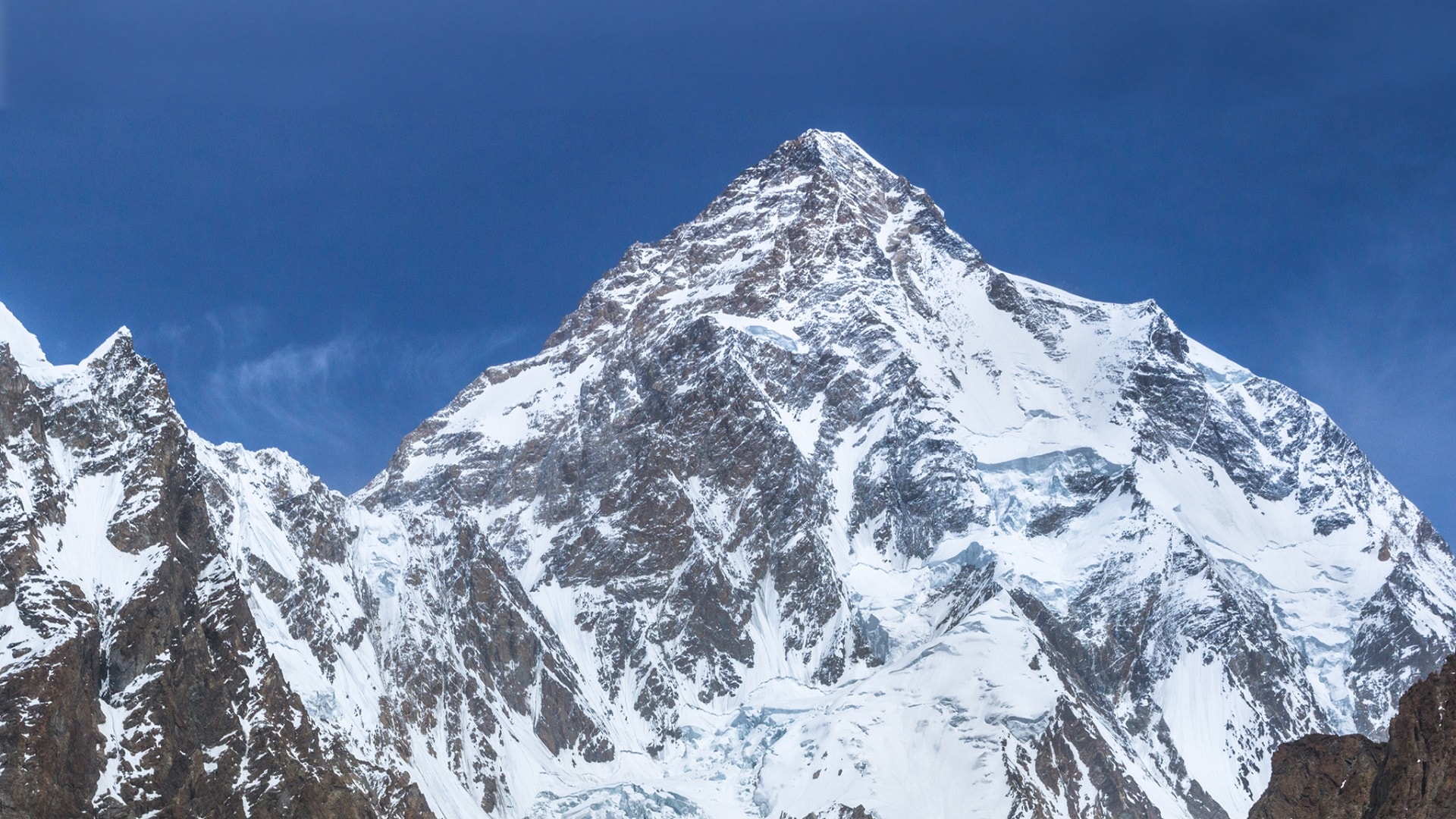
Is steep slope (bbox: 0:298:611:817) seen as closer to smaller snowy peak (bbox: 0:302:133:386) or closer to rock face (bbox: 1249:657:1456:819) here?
smaller snowy peak (bbox: 0:302:133:386)

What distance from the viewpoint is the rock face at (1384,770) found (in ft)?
228

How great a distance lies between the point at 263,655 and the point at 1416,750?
11579 centimetres

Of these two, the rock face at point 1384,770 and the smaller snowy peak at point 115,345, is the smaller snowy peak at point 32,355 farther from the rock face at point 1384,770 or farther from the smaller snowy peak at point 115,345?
the rock face at point 1384,770

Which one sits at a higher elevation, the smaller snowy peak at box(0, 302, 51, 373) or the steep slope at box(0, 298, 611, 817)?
the smaller snowy peak at box(0, 302, 51, 373)

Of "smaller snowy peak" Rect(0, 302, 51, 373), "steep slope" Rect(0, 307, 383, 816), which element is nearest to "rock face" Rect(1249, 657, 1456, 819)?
"steep slope" Rect(0, 307, 383, 816)

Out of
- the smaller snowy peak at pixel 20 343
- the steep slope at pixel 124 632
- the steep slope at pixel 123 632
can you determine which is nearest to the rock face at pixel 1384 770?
the steep slope at pixel 123 632

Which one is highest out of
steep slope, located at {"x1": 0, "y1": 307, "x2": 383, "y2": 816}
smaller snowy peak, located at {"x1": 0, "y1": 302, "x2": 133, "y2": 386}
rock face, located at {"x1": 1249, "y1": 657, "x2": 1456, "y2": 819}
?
smaller snowy peak, located at {"x1": 0, "y1": 302, "x2": 133, "y2": 386}

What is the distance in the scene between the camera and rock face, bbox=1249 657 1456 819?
69.6 m

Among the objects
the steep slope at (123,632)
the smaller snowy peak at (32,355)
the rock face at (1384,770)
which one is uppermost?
the smaller snowy peak at (32,355)

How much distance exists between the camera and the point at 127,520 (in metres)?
148

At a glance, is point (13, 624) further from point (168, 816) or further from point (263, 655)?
point (263, 655)

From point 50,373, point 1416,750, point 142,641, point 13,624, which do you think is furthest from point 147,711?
point 1416,750

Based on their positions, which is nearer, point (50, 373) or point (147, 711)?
point (147, 711)

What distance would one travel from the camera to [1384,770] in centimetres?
7412
